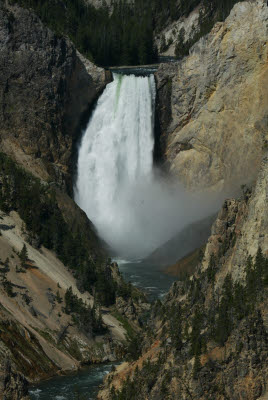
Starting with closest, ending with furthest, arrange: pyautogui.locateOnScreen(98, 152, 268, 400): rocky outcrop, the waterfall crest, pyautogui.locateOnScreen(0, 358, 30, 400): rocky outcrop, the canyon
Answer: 1. pyautogui.locateOnScreen(98, 152, 268, 400): rocky outcrop
2. pyautogui.locateOnScreen(0, 358, 30, 400): rocky outcrop
3. the canyon
4. the waterfall crest

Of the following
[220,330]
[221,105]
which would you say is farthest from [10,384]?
[221,105]

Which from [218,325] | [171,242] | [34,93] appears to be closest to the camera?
[218,325]

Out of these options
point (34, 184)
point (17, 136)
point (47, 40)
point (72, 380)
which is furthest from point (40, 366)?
point (47, 40)

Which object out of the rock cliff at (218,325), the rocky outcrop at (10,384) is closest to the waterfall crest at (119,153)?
the rock cliff at (218,325)

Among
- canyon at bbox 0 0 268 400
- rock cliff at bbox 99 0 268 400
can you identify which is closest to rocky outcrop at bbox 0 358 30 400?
canyon at bbox 0 0 268 400

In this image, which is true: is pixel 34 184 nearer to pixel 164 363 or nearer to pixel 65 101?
pixel 65 101

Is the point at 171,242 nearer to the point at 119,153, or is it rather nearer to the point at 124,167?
the point at 124,167

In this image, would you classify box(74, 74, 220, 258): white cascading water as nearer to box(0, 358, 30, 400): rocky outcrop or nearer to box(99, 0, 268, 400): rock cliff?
box(99, 0, 268, 400): rock cliff
